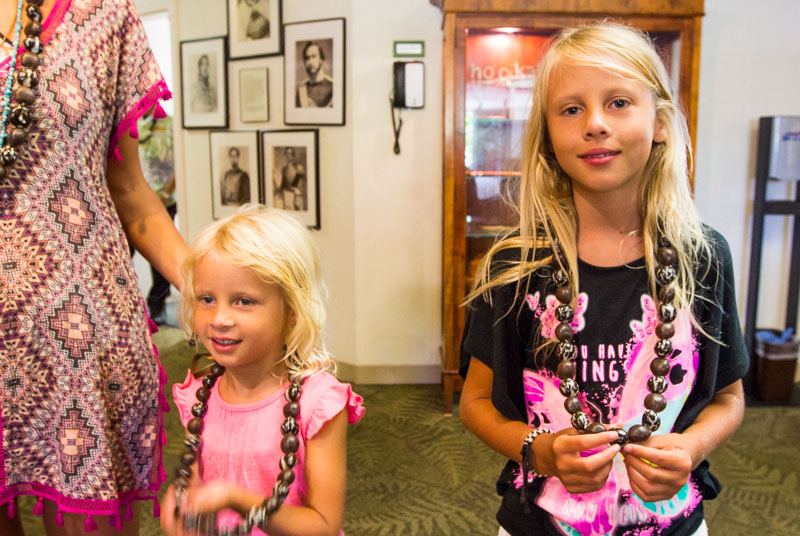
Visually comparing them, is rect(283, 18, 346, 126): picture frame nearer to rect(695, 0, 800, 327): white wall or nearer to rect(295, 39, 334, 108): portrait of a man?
rect(295, 39, 334, 108): portrait of a man

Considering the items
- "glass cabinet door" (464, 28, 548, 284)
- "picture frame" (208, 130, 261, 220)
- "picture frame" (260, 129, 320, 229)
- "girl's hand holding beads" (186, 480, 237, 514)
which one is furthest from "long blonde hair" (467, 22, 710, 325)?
"picture frame" (208, 130, 261, 220)

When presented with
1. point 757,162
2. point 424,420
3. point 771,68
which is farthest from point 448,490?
point 771,68

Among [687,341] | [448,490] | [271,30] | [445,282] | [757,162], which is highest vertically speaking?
[271,30]

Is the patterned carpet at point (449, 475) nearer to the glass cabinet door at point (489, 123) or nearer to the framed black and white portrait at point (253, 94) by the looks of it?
the glass cabinet door at point (489, 123)

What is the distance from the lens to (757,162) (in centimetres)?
408

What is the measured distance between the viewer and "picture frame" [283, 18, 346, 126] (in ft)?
14.2

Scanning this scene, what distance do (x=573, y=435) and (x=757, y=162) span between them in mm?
3731

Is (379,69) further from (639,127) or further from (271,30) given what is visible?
(639,127)

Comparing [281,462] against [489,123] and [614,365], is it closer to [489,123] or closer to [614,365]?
[614,365]

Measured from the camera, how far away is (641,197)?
4.05 feet

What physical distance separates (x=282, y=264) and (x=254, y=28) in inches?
159

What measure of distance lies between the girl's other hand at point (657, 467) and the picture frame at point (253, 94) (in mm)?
4200

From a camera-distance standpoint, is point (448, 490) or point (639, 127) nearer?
point (639, 127)

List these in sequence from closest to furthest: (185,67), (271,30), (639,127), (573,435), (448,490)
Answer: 1. (573,435)
2. (639,127)
3. (448,490)
4. (271,30)
5. (185,67)
